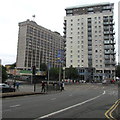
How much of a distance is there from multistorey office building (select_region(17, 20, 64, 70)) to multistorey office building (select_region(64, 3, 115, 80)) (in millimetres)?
37034

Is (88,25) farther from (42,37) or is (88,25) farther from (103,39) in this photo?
(42,37)

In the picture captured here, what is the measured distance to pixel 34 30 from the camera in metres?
155

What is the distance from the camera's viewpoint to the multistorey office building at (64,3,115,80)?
10025 centimetres

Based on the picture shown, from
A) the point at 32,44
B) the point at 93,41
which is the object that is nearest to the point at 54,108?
the point at 93,41

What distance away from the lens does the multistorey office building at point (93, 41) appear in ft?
329

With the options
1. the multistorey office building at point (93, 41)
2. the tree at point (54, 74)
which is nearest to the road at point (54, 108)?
the tree at point (54, 74)

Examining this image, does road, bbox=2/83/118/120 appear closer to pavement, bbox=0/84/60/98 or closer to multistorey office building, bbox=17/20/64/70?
pavement, bbox=0/84/60/98

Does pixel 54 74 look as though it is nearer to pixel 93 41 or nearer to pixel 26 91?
pixel 93 41

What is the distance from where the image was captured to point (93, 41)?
344ft

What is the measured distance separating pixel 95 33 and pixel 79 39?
9.09m

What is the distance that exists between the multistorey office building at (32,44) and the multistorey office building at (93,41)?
37034mm

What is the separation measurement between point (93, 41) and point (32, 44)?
64757mm

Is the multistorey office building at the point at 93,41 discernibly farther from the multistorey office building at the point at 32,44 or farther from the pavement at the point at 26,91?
the pavement at the point at 26,91

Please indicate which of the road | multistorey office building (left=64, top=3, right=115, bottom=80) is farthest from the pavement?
multistorey office building (left=64, top=3, right=115, bottom=80)
